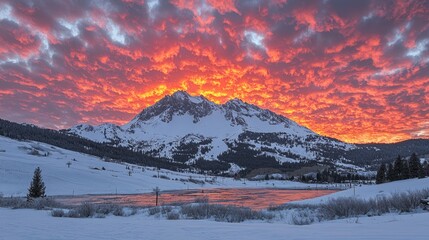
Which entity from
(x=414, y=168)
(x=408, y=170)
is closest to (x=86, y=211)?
(x=414, y=168)

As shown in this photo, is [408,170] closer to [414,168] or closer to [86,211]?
[414,168]

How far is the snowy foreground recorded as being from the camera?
401 inches

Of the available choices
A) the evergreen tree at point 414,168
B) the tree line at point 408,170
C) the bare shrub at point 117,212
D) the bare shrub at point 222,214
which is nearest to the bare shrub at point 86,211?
the bare shrub at point 117,212

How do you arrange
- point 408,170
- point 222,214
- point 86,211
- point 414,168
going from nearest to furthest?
point 86,211
point 222,214
point 414,168
point 408,170

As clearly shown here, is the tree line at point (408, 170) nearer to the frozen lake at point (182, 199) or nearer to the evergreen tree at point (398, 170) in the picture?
the evergreen tree at point (398, 170)

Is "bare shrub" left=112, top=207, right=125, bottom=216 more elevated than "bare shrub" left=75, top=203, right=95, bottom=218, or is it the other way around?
"bare shrub" left=75, top=203, right=95, bottom=218

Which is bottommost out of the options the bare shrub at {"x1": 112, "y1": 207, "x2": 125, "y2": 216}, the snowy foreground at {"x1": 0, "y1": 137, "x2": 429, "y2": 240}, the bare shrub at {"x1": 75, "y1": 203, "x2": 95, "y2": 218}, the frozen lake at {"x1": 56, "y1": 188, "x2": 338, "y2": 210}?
the frozen lake at {"x1": 56, "y1": 188, "x2": 338, "y2": 210}

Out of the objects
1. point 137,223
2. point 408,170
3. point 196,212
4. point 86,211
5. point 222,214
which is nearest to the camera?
point 137,223

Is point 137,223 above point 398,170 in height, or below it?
below

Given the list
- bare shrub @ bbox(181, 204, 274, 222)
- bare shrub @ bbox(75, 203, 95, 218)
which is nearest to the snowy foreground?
bare shrub @ bbox(181, 204, 274, 222)

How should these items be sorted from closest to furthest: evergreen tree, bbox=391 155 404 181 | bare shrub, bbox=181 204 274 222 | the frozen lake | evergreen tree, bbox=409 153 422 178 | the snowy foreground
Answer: the snowy foreground < bare shrub, bbox=181 204 274 222 < the frozen lake < evergreen tree, bbox=409 153 422 178 < evergreen tree, bbox=391 155 404 181

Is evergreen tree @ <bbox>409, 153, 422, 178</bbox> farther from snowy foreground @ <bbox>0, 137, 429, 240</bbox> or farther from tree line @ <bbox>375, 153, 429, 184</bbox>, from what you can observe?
snowy foreground @ <bbox>0, 137, 429, 240</bbox>

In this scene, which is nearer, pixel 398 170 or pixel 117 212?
pixel 117 212

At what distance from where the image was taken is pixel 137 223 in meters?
14.7
